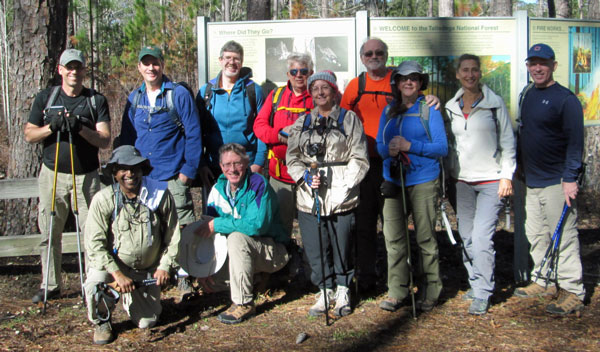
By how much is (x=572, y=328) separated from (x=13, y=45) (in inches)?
241

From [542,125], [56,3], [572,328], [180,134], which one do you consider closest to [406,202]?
[542,125]

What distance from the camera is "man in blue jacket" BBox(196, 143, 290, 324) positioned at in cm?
466

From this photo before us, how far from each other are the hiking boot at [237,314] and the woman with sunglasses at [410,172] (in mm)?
1151

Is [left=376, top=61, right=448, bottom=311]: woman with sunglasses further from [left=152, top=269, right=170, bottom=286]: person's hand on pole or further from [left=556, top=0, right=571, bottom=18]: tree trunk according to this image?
[left=556, top=0, right=571, bottom=18]: tree trunk

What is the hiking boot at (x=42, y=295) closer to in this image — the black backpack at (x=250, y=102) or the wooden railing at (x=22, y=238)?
the wooden railing at (x=22, y=238)

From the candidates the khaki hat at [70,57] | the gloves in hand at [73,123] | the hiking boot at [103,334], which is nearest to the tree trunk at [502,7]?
the khaki hat at [70,57]

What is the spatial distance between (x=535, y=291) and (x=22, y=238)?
505 centimetres

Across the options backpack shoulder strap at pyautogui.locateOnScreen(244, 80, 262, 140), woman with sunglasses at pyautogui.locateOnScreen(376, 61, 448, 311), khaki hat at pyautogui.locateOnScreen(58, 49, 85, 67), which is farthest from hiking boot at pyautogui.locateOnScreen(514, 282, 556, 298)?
khaki hat at pyautogui.locateOnScreen(58, 49, 85, 67)

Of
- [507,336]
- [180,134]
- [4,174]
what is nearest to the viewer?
[507,336]

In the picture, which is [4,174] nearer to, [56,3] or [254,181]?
[56,3]

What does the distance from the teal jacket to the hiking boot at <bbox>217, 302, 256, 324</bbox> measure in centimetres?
62

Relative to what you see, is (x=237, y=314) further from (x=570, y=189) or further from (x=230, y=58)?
(x=570, y=189)

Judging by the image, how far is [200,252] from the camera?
5.04 meters

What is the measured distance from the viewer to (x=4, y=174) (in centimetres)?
1251
